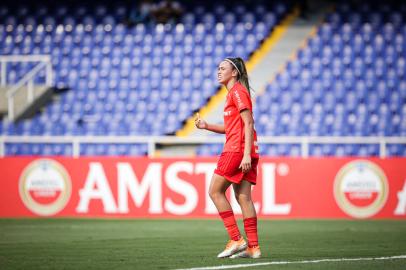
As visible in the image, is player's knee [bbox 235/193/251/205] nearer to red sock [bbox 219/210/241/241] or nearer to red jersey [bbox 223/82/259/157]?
red sock [bbox 219/210/241/241]

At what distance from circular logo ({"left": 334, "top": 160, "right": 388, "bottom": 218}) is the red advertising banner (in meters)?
0.02

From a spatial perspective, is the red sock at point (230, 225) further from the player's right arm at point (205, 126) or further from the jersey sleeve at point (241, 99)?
the jersey sleeve at point (241, 99)

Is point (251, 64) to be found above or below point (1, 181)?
above

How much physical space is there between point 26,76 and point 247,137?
13.3 metres

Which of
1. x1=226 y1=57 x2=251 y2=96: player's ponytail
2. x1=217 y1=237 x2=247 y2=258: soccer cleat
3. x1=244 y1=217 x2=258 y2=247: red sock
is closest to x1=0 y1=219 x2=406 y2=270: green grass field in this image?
x1=217 y1=237 x2=247 y2=258: soccer cleat

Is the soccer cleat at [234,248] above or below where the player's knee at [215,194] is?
below

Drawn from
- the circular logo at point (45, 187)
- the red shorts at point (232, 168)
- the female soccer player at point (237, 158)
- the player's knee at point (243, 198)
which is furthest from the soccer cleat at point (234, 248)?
the circular logo at point (45, 187)

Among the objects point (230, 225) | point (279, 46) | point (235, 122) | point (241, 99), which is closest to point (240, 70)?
point (241, 99)

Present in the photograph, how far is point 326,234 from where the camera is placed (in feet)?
36.3

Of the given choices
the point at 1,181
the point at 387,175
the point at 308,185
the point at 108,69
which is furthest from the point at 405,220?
the point at 108,69

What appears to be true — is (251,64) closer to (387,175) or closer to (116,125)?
(116,125)

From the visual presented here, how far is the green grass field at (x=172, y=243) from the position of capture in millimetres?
7504

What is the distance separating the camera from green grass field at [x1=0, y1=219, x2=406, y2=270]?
7.50 m

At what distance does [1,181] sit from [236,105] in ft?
26.3
